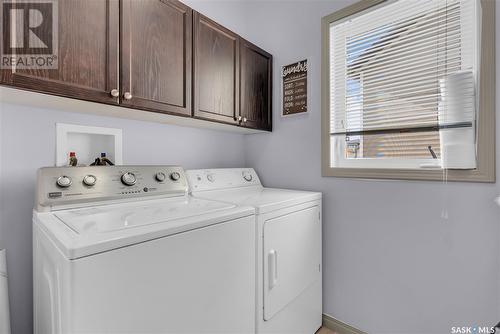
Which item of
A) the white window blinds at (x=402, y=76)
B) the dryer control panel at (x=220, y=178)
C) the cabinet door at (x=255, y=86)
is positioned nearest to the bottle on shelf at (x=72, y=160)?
the dryer control panel at (x=220, y=178)

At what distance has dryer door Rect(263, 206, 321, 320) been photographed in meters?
1.35

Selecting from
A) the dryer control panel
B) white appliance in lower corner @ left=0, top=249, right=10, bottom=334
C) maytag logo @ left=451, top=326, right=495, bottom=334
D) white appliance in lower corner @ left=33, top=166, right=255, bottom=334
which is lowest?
maytag logo @ left=451, top=326, right=495, bottom=334

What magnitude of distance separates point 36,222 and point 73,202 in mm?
154

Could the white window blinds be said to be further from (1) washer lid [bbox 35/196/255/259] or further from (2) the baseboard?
(2) the baseboard

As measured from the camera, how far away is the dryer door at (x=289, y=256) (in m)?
1.35

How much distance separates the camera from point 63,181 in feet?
3.61

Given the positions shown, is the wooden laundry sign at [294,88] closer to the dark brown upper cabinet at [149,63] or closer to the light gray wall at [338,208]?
the light gray wall at [338,208]

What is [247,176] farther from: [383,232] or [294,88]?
[383,232]

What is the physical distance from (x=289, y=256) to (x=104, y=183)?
1.11 meters

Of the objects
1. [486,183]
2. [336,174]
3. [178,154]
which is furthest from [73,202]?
[486,183]

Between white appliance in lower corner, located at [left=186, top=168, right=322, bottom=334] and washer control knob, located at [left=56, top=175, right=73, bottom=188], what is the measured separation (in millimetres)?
690

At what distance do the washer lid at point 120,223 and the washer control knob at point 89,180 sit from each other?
120mm

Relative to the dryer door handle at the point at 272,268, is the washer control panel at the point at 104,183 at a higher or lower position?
higher

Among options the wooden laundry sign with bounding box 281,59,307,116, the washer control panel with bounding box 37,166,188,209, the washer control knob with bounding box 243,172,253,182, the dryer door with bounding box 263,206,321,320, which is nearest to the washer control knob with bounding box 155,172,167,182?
the washer control panel with bounding box 37,166,188,209
